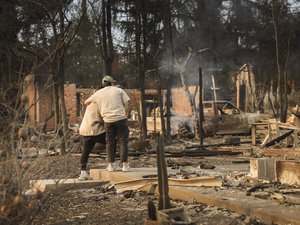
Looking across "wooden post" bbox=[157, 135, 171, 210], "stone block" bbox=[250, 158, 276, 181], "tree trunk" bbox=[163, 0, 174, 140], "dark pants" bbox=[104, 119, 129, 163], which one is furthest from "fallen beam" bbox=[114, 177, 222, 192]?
"tree trunk" bbox=[163, 0, 174, 140]

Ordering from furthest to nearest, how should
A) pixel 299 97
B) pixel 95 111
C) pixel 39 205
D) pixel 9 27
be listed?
pixel 299 97
pixel 9 27
pixel 95 111
pixel 39 205

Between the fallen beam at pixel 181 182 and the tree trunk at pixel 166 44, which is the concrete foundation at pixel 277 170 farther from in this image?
the tree trunk at pixel 166 44

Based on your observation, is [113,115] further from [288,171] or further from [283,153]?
[283,153]

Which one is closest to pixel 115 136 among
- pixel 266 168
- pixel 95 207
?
pixel 95 207

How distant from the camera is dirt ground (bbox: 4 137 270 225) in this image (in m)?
4.93

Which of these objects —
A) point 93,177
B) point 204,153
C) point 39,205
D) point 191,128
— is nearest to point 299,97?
point 191,128

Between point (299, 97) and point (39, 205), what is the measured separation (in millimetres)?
30558

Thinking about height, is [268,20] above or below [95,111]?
above

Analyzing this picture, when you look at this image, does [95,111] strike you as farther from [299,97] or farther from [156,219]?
[299,97]

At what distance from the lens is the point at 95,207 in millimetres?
7094

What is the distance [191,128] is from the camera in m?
23.5

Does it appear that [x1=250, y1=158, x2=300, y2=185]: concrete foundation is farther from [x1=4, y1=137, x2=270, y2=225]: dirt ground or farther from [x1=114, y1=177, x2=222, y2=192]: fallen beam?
[x1=4, y1=137, x2=270, y2=225]: dirt ground

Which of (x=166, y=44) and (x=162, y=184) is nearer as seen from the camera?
(x=162, y=184)

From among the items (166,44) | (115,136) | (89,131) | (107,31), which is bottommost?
(115,136)
